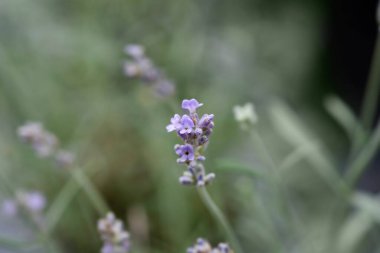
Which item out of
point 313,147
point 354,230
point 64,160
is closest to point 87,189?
point 64,160

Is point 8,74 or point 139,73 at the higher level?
point 8,74

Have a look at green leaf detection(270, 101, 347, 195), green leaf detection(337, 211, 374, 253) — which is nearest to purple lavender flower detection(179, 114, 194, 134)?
green leaf detection(270, 101, 347, 195)

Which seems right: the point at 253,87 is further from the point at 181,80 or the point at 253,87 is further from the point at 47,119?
the point at 47,119

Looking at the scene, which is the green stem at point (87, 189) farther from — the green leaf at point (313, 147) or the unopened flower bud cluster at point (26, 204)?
the green leaf at point (313, 147)

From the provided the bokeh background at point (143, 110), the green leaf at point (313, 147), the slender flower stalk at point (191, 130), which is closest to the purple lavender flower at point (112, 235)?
the slender flower stalk at point (191, 130)

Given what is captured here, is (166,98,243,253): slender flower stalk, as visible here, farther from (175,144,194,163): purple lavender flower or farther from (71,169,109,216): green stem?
(71,169,109,216): green stem

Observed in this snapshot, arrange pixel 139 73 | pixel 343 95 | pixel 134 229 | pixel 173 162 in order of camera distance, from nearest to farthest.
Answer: pixel 139 73
pixel 134 229
pixel 173 162
pixel 343 95

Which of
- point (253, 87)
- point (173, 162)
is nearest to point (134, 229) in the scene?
point (173, 162)
